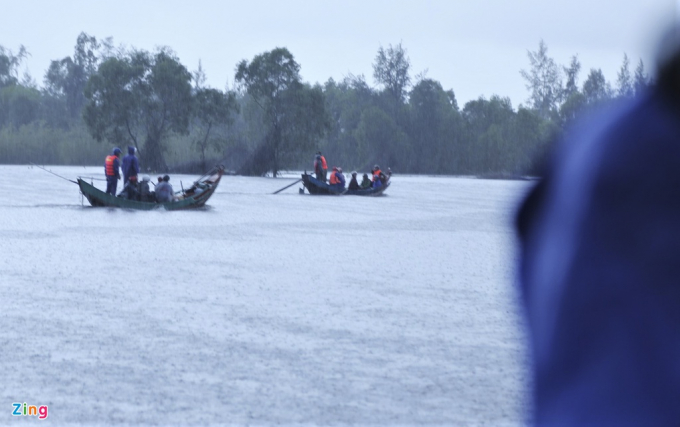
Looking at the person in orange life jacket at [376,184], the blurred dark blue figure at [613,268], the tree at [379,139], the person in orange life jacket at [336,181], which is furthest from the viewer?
the tree at [379,139]

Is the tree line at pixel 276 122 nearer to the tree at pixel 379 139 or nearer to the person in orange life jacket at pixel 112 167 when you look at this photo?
the tree at pixel 379 139

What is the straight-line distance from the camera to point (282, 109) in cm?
7562

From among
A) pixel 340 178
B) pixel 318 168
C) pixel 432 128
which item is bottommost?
pixel 340 178

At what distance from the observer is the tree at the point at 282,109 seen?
74.8 meters

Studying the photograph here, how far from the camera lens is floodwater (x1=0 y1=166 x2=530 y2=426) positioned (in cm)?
595

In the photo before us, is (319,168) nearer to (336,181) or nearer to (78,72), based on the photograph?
(336,181)

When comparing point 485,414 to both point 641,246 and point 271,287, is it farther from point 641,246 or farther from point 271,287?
point 271,287

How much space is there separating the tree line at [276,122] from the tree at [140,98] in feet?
0.25

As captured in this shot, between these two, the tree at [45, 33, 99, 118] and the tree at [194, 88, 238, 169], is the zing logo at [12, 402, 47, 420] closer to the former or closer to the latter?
the tree at [194, 88, 238, 169]

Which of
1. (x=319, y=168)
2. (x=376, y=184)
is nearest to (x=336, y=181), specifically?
(x=319, y=168)

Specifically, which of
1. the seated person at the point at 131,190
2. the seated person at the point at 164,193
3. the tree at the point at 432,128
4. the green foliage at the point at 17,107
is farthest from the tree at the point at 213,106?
the seated person at the point at 131,190

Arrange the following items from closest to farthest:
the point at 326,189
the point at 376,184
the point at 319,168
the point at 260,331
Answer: the point at 260,331
the point at 319,168
the point at 326,189
the point at 376,184

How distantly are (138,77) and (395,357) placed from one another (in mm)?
76822

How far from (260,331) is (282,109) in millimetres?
67386
